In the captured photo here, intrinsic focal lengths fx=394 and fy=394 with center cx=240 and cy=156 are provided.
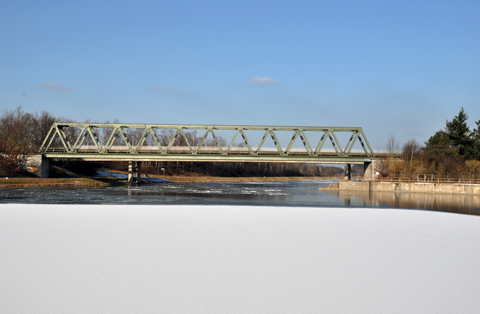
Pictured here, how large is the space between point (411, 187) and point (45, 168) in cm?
6110

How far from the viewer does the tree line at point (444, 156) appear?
66250mm

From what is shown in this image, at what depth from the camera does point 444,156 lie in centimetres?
7075

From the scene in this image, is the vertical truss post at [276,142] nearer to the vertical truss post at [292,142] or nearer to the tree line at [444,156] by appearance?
the vertical truss post at [292,142]

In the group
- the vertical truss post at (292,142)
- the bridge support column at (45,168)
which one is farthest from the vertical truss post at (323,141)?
the bridge support column at (45,168)

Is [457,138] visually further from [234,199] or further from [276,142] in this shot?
[234,199]

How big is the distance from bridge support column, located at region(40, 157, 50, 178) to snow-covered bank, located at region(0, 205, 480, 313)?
5774 cm

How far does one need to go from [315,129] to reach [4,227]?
59.2m

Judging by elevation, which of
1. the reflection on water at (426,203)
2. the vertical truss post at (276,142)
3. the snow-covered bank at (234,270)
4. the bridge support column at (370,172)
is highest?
the vertical truss post at (276,142)

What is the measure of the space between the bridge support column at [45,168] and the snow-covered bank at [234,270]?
5774 centimetres

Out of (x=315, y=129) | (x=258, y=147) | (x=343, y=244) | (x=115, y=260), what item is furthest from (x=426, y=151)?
(x=115, y=260)

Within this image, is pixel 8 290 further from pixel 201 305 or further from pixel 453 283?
pixel 453 283

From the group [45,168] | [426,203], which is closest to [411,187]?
[426,203]

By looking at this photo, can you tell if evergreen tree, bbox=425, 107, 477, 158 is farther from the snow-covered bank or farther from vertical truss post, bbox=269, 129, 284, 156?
the snow-covered bank

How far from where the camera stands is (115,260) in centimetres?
996
